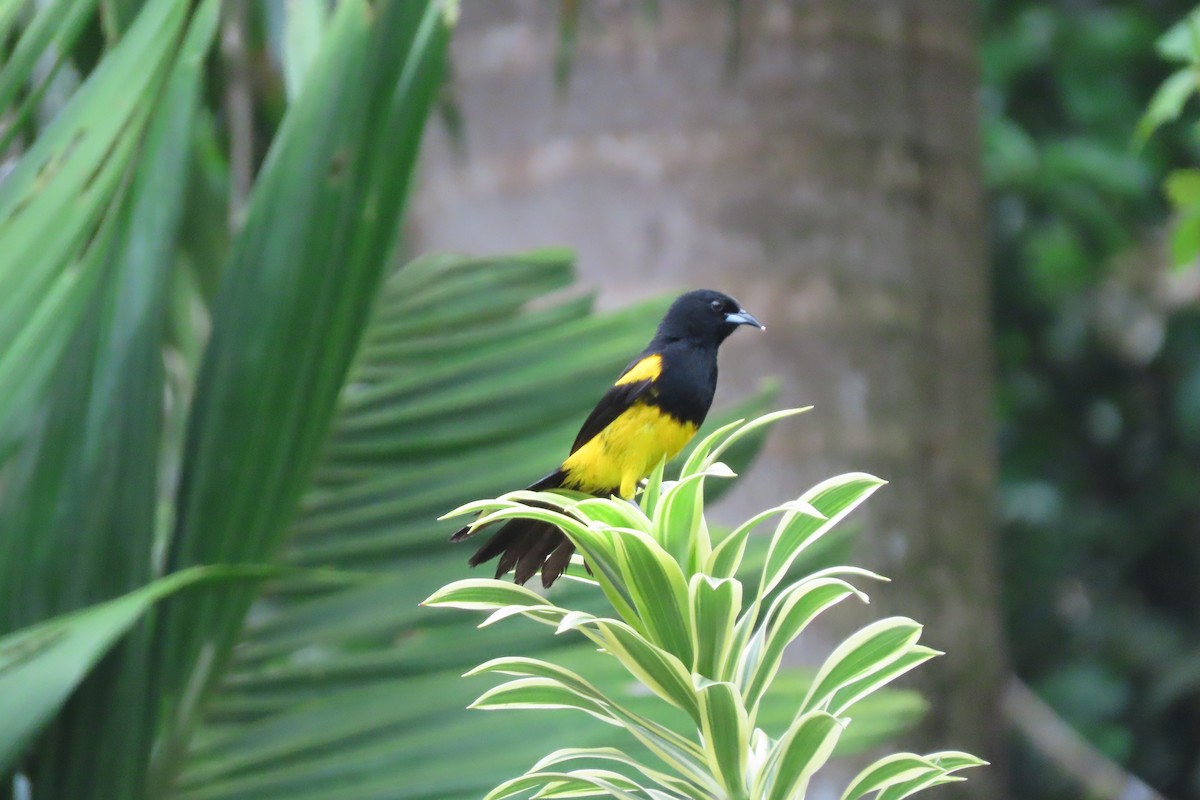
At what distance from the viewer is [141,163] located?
5.41 ft

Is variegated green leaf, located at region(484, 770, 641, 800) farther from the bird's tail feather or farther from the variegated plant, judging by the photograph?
the bird's tail feather

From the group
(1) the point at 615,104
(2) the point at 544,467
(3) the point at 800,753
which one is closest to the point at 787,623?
(3) the point at 800,753

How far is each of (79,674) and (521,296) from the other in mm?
894

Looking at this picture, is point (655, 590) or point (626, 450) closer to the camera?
point (655, 590)

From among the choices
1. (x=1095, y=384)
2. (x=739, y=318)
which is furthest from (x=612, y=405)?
(x=1095, y=384)

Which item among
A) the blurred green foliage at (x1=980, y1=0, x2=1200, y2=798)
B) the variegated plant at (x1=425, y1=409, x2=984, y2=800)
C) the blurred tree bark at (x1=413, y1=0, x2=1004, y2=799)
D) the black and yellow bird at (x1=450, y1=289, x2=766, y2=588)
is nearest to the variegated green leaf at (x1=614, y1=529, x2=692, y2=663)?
the variegated plant at (x1=425, y1=409, x2=984, y2=800)

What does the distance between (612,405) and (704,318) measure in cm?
12

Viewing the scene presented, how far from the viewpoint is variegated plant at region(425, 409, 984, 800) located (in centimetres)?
82

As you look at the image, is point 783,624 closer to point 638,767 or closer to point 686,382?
point 638,767

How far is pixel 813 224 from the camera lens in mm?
3008

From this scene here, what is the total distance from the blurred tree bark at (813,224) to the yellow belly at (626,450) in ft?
5.42

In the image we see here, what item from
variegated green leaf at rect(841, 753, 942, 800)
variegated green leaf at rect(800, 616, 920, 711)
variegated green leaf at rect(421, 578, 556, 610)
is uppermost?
variegated green leaf at rect(421, 578, 556, 610)

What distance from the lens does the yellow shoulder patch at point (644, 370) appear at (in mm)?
1220

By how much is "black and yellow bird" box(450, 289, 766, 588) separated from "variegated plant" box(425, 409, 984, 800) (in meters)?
0.28
